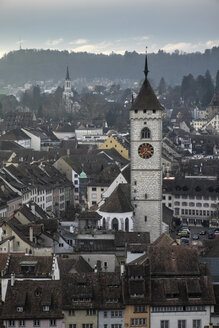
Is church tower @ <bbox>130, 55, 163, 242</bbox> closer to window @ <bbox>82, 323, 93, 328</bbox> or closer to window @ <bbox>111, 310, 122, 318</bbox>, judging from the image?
window @ <bbox>111, 310, 122, 318</bbox>

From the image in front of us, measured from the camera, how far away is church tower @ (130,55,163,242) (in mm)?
83375

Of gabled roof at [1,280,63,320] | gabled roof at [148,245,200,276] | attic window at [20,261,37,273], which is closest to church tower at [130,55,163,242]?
attic window at [20,261,37,273]

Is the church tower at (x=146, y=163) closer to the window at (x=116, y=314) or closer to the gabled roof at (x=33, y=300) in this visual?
the gabled roof at (x=33, y=300)

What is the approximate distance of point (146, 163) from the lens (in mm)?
83500

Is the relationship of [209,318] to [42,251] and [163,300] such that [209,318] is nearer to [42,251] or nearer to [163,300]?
[163,300]

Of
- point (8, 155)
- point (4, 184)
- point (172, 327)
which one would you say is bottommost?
point (172, 327)

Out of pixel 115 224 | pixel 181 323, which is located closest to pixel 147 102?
pixel 115 224

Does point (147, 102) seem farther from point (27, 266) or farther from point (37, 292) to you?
point (37, 292)

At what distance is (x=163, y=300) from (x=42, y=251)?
745 inches

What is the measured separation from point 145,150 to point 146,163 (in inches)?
40.3

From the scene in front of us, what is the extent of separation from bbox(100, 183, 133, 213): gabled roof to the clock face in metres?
3.46

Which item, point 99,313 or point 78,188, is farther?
point 78,188

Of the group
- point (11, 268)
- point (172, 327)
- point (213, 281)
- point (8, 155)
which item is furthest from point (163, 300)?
point (8, 155)

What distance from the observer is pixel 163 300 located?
171 feet
